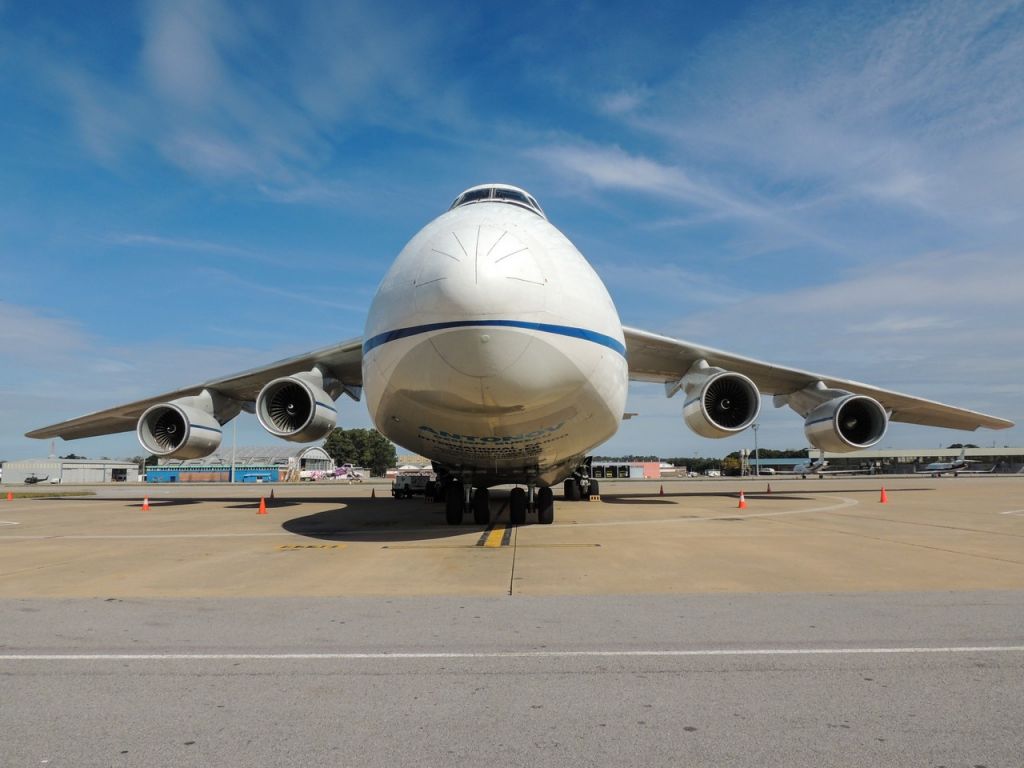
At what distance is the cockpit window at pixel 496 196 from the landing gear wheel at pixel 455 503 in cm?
482

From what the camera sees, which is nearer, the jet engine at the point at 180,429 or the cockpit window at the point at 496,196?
the cockpit window at the point at 496,196

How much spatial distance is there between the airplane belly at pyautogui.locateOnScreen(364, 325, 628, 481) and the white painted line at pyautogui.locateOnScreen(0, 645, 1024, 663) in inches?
157

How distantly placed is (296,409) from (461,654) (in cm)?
1201

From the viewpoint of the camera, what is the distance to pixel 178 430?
16.8m

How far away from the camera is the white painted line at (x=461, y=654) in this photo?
390 centimetres

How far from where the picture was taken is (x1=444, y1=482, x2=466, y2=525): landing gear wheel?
12.1m

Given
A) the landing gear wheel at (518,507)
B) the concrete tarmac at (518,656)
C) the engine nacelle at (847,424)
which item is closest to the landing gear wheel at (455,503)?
the landing gear wheel at (518,507)

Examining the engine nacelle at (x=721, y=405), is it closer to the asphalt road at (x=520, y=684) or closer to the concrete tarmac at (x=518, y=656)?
the concrete tarmac at (x=518, y=656)

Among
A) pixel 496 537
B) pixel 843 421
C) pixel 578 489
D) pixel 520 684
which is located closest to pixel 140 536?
pixel 496 537

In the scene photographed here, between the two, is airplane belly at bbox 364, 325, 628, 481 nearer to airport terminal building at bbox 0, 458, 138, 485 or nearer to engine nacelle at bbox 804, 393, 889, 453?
engine nacelle at bbox 804, 393, 889, 453

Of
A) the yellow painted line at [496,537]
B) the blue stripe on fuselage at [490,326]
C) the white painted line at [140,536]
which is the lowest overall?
the yellow painted line at [496,537]

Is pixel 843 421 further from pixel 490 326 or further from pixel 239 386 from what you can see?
pixel 239 386

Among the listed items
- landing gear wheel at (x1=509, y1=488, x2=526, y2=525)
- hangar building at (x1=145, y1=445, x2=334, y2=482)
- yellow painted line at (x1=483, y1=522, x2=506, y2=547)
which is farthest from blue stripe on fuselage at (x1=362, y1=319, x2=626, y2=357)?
hangar building at (x1=145, y1=445, x2=334, y2=482)

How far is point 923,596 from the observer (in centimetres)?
557
